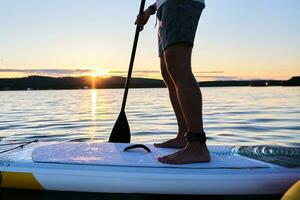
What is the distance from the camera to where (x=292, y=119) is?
37.6ft

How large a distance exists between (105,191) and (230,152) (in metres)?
1.23

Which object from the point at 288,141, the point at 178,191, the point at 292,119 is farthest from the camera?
the point at 292,119

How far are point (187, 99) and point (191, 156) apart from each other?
1.44 ft

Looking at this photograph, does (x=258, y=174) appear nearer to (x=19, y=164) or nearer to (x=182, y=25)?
(x=182, y=25)

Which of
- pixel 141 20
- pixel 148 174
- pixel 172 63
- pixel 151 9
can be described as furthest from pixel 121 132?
pixel 148 174

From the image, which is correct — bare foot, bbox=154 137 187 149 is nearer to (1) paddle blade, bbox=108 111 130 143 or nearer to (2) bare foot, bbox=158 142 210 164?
(2) bare foot, bbox=158 142 210 164

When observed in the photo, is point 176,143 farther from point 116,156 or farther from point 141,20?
point 141,20

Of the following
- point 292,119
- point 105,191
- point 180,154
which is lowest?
point 292,119

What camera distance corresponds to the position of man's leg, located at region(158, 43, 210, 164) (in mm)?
3559

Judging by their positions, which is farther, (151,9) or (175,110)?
(151,9)

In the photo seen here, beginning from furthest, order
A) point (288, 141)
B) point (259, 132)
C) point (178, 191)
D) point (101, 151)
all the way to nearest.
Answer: point (259, 132) → point (288, 141) → point (101, 151) → point (178, 191)

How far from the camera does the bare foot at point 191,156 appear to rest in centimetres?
353

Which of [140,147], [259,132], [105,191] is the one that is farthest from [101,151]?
[259,132]

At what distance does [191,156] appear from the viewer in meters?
3.56
